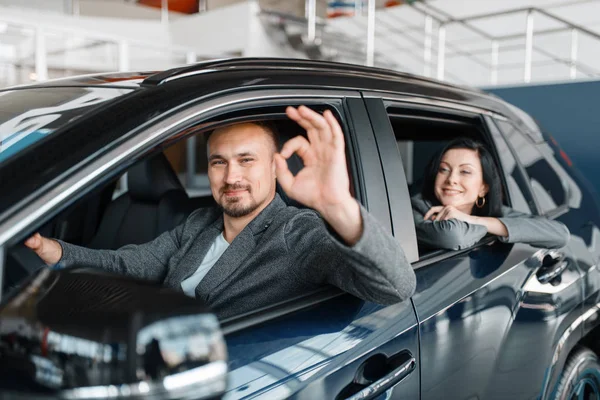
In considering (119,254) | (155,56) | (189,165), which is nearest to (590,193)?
(119,254)

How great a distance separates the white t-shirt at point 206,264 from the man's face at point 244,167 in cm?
14

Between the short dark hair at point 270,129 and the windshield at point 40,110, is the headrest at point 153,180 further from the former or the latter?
the windshield at point 40,110

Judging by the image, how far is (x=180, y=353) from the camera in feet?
2.33

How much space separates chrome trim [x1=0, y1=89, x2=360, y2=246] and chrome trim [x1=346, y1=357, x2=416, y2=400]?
619 mm

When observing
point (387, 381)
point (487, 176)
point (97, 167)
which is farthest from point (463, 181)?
point (97, 167)

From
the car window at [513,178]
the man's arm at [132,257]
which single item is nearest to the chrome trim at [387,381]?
the man's arm at [132,257]

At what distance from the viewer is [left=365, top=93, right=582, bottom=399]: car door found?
4.70 ft

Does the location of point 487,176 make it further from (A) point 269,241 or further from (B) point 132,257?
(B) point 132,257

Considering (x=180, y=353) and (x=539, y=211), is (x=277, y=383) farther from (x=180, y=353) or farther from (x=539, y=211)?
(x=539, y=211)

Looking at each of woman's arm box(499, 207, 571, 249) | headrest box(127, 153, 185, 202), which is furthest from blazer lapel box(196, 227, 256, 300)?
headrest box(127, 153, 185, 202)

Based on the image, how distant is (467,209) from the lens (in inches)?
88.5

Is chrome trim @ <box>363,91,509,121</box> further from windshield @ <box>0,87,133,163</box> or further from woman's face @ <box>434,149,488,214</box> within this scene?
windshield @ <box>0,87,133,163</box>

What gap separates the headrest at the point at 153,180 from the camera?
2662 millimetres

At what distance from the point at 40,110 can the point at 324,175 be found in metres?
0.59
